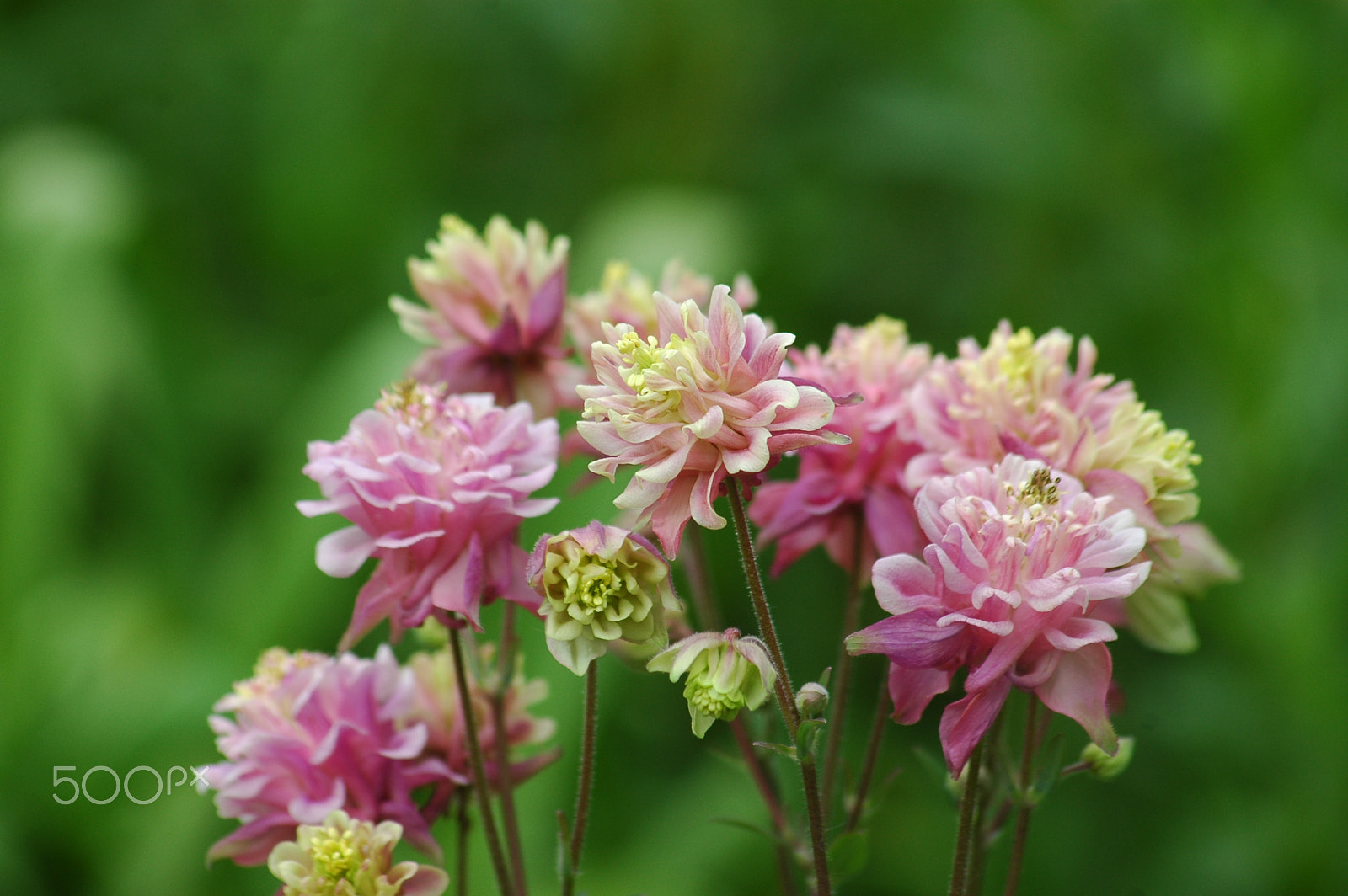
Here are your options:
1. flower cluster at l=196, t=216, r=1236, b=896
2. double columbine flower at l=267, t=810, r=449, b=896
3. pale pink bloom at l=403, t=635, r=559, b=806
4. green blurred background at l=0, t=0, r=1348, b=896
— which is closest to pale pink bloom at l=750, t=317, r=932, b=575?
flower cluster at l=196, t=216, r=1236, b=896

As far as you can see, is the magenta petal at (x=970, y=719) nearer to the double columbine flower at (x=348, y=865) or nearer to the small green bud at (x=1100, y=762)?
the small green bud at (x=1100, y=762)

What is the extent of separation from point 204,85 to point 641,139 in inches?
44.5

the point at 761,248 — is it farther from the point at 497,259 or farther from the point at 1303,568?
the point at 497,259

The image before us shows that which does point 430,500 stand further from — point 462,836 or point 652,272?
point 652,272

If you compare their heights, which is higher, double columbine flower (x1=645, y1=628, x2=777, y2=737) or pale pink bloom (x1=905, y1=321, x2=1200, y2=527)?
pale pink bloom (x1=905, y1=321, x2=1200, y2=527)

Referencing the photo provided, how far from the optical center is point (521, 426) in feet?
2.72

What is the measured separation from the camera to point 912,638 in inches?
28.2

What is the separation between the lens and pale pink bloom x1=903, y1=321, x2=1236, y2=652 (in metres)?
0.82

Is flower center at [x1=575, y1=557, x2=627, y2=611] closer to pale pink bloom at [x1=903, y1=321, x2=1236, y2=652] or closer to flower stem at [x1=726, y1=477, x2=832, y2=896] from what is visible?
flower stem at [x1=726, y1=477, x2=832, y2=896]

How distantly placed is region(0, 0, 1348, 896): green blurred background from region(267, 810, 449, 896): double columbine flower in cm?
83

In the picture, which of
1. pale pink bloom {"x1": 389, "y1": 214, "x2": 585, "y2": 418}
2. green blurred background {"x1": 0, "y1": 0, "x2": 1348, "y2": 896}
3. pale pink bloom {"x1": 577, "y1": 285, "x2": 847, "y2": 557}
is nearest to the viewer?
pale pink bloom {"x1": 577, "y1": 285, "x2": 847, "y2": 557}

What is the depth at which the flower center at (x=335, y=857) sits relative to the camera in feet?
2.45

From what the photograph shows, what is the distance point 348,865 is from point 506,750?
0.17m

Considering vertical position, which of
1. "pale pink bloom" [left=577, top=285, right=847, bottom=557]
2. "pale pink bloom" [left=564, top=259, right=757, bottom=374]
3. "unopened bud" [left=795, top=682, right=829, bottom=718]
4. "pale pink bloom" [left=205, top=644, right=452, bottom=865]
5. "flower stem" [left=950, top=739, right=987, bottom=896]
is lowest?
"flower stem" [left=950, top=739, right=987, bottom=896]
